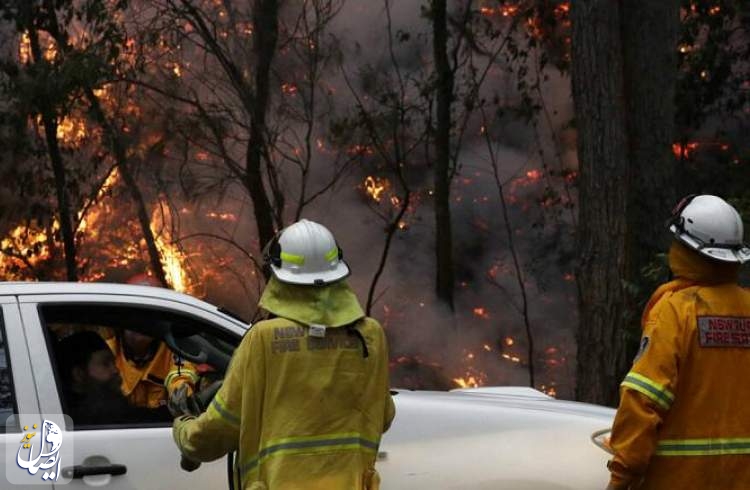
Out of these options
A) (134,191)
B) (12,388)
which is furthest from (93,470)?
(134,191)

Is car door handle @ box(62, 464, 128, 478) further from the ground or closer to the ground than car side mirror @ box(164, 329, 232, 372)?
closer to the ground

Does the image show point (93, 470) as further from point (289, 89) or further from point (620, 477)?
point (289, 89)

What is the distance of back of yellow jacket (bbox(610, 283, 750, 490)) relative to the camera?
346cm

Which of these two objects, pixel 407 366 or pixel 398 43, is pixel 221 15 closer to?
pixel 398 43

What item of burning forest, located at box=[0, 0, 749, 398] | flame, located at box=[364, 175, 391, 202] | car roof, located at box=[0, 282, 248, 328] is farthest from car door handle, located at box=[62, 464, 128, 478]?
flame, located at box=[364, 175, 391, 202]

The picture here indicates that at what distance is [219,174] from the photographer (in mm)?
14094

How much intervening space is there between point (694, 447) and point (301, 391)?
121 cm

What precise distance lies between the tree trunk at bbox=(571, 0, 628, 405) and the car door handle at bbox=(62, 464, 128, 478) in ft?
16.3

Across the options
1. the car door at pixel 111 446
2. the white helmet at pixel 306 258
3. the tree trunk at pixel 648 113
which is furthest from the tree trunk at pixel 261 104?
the white helmet at pixel 306 258

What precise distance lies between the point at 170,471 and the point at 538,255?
1224cm

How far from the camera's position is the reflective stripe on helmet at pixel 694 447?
3531 millimetres

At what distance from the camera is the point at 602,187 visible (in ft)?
27.5

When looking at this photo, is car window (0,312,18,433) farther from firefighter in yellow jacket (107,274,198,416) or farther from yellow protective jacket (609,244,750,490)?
yellow protective jacket (609,244,750,490)

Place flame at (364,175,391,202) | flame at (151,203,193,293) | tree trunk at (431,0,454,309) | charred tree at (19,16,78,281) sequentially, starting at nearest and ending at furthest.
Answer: charred tree at (19,16,78,281) → tree trunk at (431,0,454,309) → flame at (151,203,193,293) → flame at (364,175,391,202)
